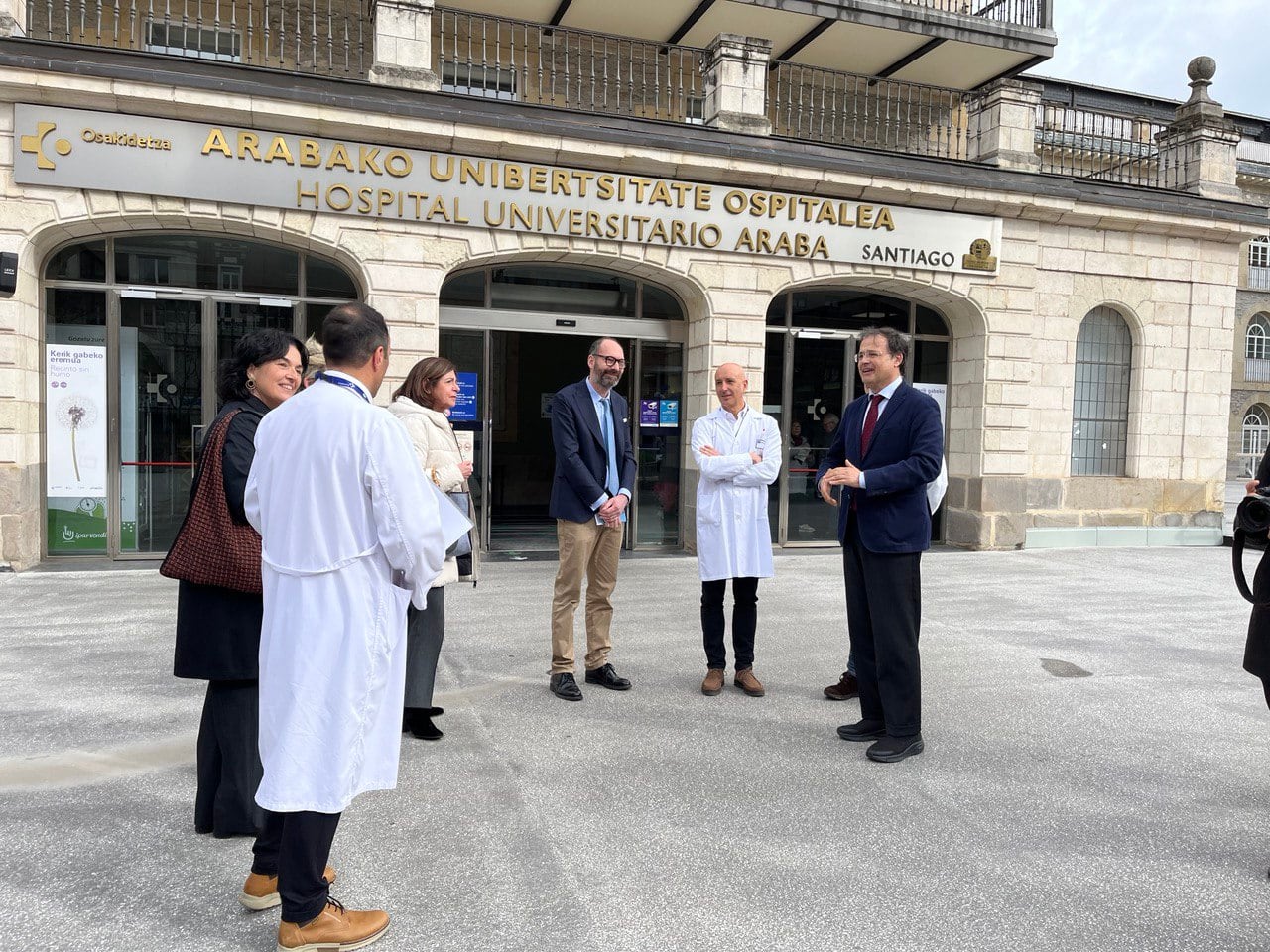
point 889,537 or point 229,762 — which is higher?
point 889,537

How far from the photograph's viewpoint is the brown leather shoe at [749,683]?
5.49 meters

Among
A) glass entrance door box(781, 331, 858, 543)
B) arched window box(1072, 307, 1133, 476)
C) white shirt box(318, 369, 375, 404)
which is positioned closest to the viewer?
white shirt box(318, 369, 375, 404)

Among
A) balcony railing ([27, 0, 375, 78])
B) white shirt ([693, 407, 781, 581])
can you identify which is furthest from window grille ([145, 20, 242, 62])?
white shirt ([693, 407, 781, 581])

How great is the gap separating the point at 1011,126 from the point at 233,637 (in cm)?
1211

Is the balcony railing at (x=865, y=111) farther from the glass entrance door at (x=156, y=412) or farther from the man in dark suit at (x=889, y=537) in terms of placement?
the man in dark suit at (x=889, y=537)

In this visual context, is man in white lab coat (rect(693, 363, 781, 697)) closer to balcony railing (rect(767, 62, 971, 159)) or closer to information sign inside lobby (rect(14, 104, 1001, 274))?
information sign inside lobby (rect(14, 104, 1001, 274))

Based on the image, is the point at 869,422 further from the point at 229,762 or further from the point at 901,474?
the point at 229,762

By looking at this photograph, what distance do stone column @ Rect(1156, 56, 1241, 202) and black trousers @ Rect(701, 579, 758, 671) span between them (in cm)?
1169

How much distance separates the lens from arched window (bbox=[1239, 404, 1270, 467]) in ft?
126

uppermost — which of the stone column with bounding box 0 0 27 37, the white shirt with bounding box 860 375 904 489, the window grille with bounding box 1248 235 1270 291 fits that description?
the window grille with bounding box 1248 235 1270 291

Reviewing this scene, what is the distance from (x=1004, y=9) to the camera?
14227 millimetres

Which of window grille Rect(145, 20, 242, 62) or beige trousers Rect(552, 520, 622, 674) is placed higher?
window grille Rect(145, 20, 242, 62)

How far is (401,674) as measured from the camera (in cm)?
279

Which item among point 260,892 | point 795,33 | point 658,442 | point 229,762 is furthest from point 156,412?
point 795,33
